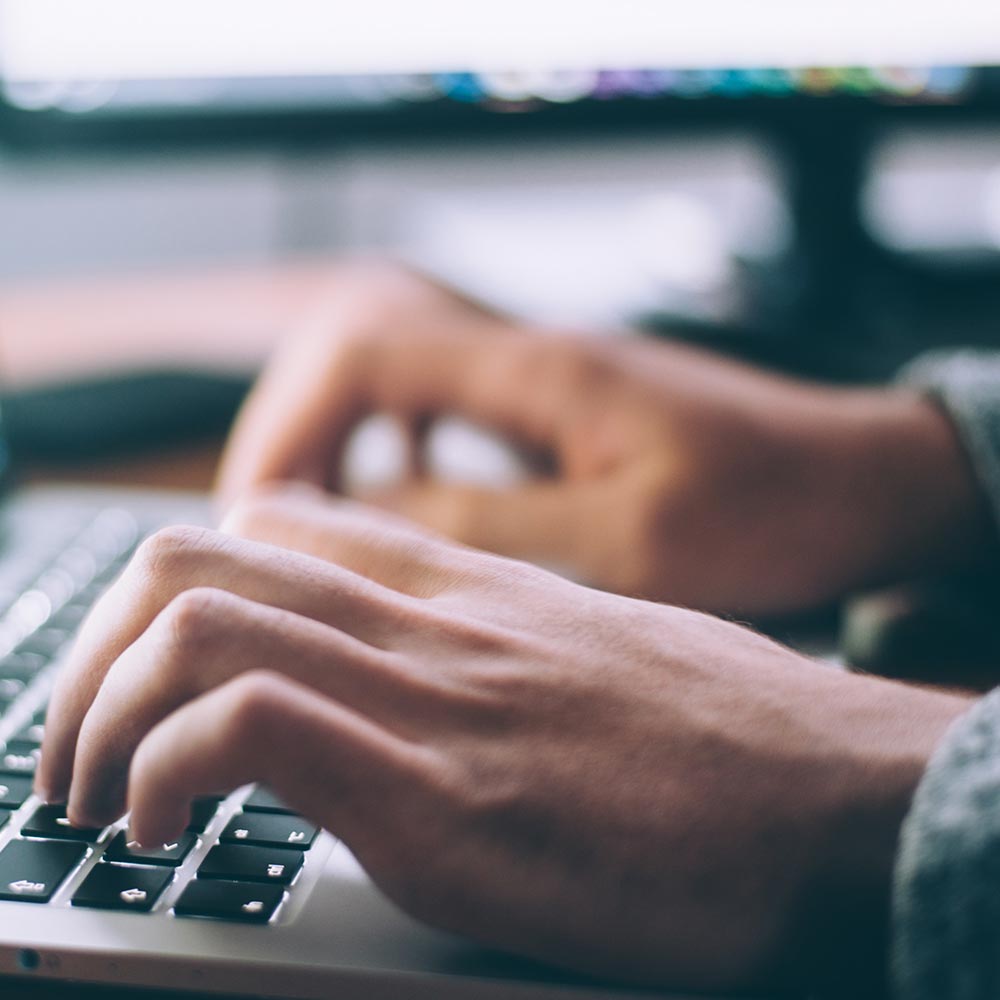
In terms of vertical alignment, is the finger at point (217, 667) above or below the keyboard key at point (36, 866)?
above

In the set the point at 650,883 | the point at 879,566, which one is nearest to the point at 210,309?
the point at 879,566

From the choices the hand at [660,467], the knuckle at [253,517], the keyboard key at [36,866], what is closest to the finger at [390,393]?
the hand at [660,467]

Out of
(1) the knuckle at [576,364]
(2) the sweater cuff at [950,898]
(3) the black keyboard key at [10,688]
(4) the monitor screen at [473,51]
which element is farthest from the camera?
(4) the monitor screen at [473,51]

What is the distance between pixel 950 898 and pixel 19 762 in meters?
0.22

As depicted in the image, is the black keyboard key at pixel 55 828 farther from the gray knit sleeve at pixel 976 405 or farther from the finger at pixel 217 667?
the gray knit sleeve at pixel 976 405

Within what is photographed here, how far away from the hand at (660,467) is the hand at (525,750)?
130mm

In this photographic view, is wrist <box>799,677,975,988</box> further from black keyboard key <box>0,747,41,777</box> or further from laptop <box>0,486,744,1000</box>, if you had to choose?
black keyboard key <box>0,747,41,777</box>

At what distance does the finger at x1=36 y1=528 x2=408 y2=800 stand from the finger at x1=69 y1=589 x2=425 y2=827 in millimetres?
10

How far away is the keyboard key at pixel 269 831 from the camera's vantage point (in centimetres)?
26

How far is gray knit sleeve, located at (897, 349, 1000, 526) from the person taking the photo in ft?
1.38

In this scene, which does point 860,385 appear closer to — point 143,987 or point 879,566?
point 879,566

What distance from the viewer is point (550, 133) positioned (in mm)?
576

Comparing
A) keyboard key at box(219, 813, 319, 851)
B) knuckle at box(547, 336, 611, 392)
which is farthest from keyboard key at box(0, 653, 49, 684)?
knuckle at box(547, 336, 611, 392)

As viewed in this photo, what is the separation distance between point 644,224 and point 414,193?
1.00ft
